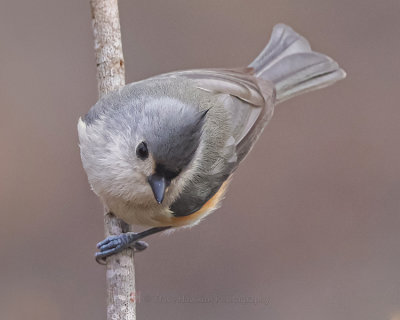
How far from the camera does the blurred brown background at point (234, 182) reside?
4.09 meters

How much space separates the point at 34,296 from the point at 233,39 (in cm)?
214

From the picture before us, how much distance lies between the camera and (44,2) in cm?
473

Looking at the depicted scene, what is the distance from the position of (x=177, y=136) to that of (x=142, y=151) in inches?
5.4

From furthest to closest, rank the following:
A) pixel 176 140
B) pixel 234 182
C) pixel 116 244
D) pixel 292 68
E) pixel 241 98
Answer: pixel 234 182, pixel 292 68, pixel 241 98, pixel 116 244, pixel 176 140

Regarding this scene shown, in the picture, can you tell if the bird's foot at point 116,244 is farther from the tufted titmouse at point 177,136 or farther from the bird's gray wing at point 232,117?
the bird's gray wing at point 232,117

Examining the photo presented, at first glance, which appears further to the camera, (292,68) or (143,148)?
(292,68)

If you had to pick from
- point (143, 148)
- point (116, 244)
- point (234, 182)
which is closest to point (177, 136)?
point (143, 148)

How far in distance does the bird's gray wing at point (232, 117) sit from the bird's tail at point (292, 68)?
0.11 meters

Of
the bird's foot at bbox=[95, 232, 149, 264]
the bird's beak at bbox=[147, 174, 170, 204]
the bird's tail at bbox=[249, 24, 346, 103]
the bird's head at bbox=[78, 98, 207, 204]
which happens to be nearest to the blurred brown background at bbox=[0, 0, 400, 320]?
the bird's tail at bbox=[249, 24, 346, 103]

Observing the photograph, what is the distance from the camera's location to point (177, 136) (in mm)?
2539

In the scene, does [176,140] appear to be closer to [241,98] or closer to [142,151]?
[142,151]

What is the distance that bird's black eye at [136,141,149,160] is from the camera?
8.33 ft

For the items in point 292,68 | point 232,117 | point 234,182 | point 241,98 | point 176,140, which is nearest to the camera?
point 176,140

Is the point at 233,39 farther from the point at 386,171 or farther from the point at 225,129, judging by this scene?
the point at 225,129
